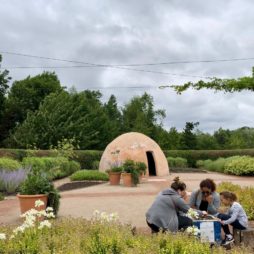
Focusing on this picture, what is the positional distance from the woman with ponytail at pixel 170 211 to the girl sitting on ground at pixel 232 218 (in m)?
0.45

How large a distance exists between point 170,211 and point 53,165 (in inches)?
589

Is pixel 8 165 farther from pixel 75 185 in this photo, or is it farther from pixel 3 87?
pixel 3 87

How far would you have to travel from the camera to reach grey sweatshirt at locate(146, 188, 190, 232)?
6.78 metres

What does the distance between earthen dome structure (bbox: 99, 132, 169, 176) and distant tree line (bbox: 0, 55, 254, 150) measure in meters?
7.57

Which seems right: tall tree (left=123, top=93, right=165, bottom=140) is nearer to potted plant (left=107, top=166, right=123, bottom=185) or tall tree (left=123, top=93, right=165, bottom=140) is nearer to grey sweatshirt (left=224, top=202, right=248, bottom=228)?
potted plant (left=107, top=166, right=123, bottom=185)

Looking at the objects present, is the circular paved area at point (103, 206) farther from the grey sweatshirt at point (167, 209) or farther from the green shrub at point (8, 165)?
the green shrub at point (8, 165)

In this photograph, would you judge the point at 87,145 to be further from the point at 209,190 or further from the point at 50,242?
the point at 50,242

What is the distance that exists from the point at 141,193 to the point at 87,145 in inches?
951

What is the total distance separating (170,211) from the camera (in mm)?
6859

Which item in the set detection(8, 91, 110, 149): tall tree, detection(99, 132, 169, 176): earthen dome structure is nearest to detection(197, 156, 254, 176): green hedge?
detection(99, 132, 169, 176): earthen dome structure

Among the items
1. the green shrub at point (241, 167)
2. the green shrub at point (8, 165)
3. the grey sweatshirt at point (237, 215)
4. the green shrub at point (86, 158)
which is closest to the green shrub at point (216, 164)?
the green shrub at point (241, 167)

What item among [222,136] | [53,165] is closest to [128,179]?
[53,165]

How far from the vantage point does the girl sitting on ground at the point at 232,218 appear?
271 inches

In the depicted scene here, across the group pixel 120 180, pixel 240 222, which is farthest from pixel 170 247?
pixel 120 180
